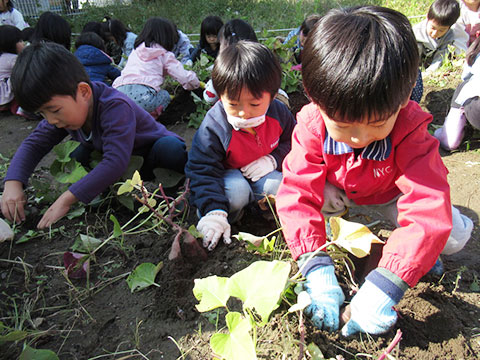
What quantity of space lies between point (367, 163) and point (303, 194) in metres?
0.26

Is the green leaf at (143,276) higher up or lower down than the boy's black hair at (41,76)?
lower down

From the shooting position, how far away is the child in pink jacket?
136 inches

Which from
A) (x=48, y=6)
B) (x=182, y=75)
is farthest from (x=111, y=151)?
(x=48, y=6)

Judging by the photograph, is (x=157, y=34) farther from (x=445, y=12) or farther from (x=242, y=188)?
(x=445, y=12)

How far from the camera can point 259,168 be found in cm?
202

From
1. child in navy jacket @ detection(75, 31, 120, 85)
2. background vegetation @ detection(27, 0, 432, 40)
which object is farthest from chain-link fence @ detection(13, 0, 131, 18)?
child in navy jacket @ detection(75, 31, 120, 85)

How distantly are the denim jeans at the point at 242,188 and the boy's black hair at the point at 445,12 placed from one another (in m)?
2.84

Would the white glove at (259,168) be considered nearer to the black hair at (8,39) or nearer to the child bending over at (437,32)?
the child bending over at (437,32)

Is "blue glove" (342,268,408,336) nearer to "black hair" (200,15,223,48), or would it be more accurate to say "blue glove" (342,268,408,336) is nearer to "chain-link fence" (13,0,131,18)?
"black hair" (200,15,223,48)

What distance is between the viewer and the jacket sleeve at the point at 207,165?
181 centimetres

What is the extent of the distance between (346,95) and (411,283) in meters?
0.61

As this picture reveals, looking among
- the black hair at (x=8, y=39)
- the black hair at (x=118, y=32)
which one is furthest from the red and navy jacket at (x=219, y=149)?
the black hair at (x=118, y=32)

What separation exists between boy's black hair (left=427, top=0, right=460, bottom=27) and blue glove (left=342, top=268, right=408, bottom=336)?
11.4 feet

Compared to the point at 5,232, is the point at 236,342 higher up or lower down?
higher up
